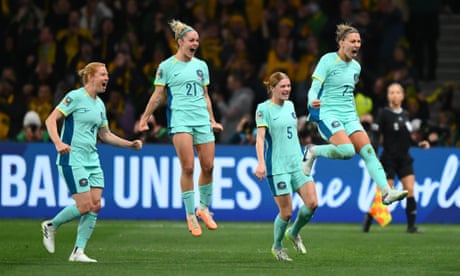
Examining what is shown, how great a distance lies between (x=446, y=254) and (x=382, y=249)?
41.9 inches

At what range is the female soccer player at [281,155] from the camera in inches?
566

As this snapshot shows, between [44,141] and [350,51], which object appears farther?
[44,141]

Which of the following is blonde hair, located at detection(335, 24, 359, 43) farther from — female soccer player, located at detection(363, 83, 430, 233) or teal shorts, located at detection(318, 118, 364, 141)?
female soccer player, located at detection(363, 83, 430, 233)

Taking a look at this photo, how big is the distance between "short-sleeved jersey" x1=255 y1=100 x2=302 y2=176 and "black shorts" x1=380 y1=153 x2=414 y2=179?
511cm

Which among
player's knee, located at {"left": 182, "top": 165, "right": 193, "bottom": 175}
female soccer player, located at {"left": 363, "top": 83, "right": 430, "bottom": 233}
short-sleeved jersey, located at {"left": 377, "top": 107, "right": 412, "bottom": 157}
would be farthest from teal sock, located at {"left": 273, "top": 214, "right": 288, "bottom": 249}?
short-sleeved jersey, located at {"left": 377, "top": 107, "right": 412, "bottom": 157}

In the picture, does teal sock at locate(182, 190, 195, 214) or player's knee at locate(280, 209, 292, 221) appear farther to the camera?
teal sock at locate(182, 190, 195, 214)

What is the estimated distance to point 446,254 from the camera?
50.2ft

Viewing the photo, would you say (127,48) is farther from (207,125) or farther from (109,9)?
(207,125)

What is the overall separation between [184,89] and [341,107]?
6.31ft

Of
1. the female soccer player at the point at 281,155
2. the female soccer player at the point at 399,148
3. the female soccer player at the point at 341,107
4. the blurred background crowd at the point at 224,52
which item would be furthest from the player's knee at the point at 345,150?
the blurred background crowd at the point at 224,52

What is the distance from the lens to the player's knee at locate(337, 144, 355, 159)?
1529 centimetres

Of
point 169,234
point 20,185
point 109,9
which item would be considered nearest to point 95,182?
point 169,234

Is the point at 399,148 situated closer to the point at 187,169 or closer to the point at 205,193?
the point at 205,193

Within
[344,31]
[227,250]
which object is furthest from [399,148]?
[344,31]
